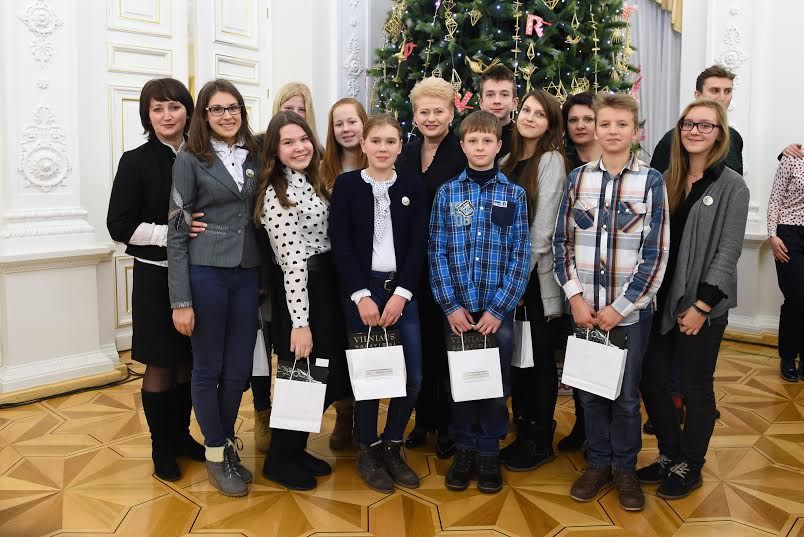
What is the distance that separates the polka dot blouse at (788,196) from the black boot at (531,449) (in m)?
2.29

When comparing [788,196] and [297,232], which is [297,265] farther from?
[788,196]

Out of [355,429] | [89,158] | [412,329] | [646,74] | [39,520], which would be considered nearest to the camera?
[39,520]

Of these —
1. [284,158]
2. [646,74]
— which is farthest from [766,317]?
[284,158]

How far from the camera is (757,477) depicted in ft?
8.98

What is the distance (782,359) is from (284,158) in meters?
3.29

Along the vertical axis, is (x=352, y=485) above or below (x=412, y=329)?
below

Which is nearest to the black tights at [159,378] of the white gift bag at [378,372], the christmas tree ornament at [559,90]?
the white gift bag at [378,372]

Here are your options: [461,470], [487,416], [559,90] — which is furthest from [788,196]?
[461,470]

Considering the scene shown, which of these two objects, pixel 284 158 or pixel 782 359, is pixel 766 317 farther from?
pixel 284 158

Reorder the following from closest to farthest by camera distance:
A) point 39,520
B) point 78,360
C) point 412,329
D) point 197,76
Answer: point 39,520, point 412,329, point 78,360, point 197,76

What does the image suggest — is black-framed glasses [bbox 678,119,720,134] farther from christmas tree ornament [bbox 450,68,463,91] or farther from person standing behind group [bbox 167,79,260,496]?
christmas tree ornament [bbox 450,68,463,91]

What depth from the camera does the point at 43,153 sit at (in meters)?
3.66

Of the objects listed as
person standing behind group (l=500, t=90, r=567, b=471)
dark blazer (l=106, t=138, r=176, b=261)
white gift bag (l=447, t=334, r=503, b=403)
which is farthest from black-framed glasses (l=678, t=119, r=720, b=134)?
dark blazer (l=106, t=138, r=176, b=261)

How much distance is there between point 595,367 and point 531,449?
1.85 ft
